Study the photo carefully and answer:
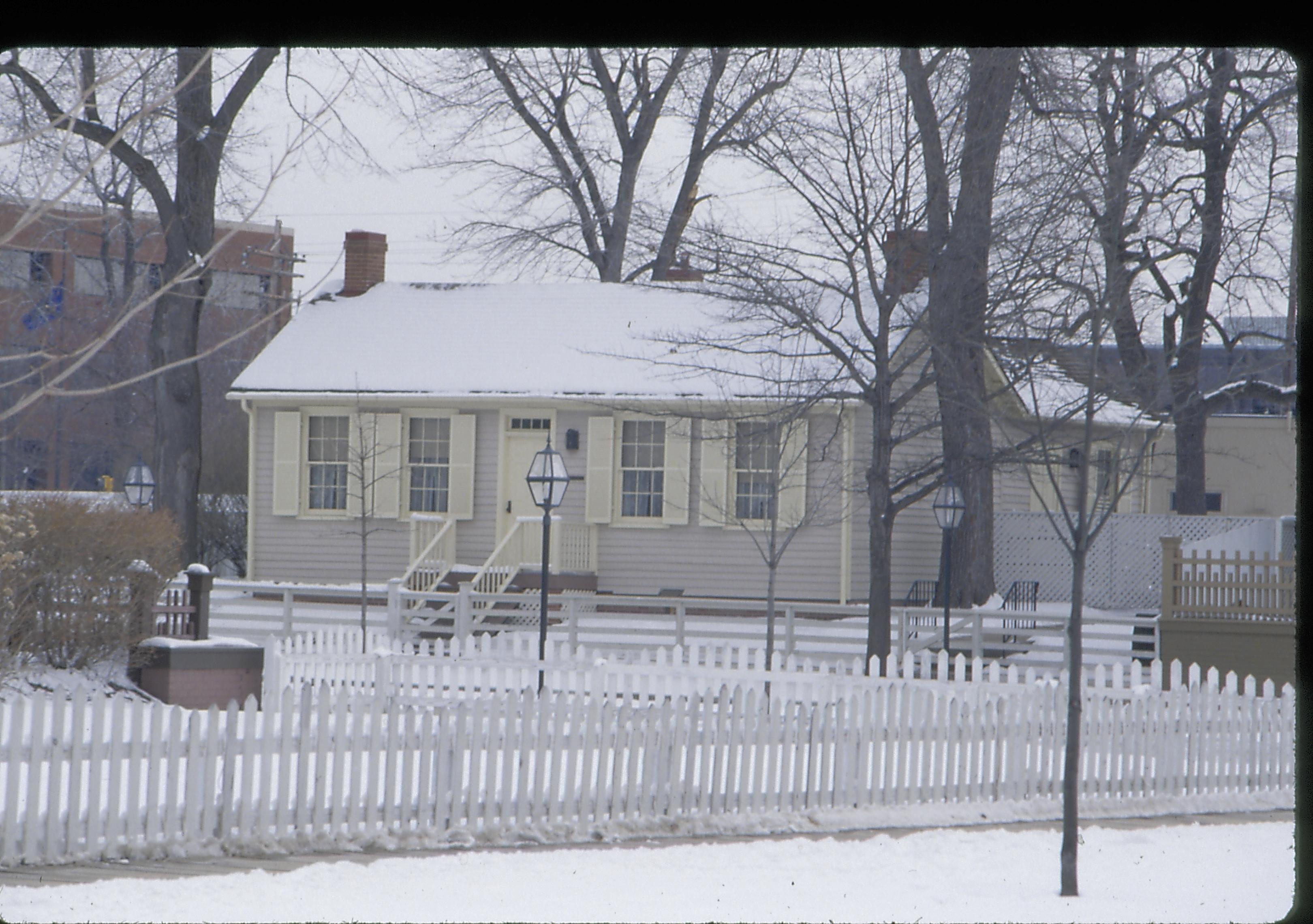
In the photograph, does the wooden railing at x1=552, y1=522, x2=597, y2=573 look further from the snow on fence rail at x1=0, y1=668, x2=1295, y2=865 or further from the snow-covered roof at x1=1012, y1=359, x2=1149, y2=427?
the snow on fence rail at x1=0, y1=668, x2=1295, y2=865

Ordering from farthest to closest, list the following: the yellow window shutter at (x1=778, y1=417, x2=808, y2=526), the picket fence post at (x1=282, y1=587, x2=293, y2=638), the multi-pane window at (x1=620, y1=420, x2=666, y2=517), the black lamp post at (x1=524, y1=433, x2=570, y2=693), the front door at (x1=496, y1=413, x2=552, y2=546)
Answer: the front door at (x1=496, y1=413, x2=552, y2=546), the multi-pane window at (x1=620, y1=420, x2=666, y2=517), the yellow window shutter at (x1=778, y1=417, x2=808, y2=526), the picket fence post at (x1=282, y1=587, x2=293, y2=638), the black lamp post at (x1=524, y1=433, x2=570, y2=693)

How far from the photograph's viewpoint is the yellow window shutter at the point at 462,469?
2364 centimetres

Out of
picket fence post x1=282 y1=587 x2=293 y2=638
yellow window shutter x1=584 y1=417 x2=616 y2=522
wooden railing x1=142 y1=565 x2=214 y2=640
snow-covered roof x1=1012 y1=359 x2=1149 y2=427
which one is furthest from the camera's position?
yellow window shutter x1=584 y1=417 x2=616 y2=522

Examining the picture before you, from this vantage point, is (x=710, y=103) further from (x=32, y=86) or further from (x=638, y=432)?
(x=32, y=86)

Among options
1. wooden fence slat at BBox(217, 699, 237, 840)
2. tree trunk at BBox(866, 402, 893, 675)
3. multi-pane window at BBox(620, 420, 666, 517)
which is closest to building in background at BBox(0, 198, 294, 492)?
multi-pane window at BBox(620, 420, 666, 517)

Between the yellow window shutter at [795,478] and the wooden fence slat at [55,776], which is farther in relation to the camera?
the yellow window shutter at [795,478]

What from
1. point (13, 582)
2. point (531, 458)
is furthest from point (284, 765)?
point (531, 458)

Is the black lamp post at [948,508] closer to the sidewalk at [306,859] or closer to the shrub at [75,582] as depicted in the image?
the sidewalk at [306,859]

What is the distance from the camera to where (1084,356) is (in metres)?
17.2

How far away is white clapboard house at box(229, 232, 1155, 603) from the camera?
22438 millimetres

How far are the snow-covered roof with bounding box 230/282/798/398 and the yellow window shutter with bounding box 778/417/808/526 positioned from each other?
1.30 metres

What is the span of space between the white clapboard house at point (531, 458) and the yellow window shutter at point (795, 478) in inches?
2.4

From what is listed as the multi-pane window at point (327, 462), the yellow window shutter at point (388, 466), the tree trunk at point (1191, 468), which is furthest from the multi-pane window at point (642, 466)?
the tree trunk at point (1191, 468)

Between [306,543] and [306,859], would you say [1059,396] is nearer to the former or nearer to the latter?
[306,859]
